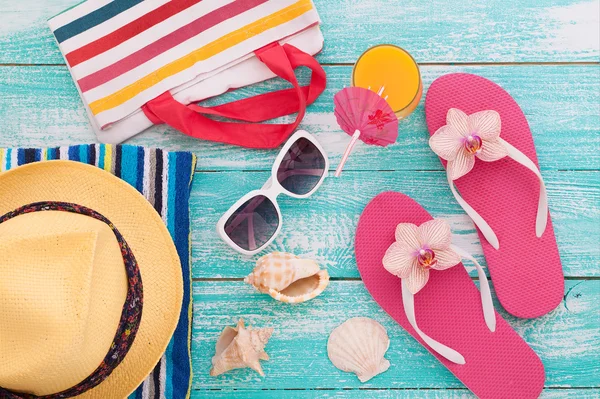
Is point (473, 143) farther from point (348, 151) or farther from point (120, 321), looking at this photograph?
point (120, 321)

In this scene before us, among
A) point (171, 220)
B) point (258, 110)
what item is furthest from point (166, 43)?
point (171, 220)

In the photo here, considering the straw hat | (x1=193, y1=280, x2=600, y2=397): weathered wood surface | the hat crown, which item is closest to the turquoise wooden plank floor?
(x1=193, y1=280, x2=600, y2=397): weathered wood surface

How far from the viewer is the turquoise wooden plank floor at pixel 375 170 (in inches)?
36.0

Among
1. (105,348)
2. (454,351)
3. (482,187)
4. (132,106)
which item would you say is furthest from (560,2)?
(105,348)

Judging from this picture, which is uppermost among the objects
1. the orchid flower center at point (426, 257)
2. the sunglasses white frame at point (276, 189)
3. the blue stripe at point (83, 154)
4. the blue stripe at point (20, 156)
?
the blue stripe at point (20, 156)

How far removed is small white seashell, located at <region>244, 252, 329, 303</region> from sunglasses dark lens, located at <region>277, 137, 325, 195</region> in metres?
0.11

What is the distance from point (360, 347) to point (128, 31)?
2.05 ft

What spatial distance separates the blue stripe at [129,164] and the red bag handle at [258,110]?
0.07 metres

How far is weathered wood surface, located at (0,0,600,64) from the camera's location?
3.06 feet

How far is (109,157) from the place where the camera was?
0.88m

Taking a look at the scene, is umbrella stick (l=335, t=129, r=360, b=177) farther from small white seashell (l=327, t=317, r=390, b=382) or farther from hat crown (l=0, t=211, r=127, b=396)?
hat crown (l=0, t=211, r=127, b=396)

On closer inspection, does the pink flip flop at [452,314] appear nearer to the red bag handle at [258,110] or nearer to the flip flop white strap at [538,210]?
the flip flop white strap at [538,210]

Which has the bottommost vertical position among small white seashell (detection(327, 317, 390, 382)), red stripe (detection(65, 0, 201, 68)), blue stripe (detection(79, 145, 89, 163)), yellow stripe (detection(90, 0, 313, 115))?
small white seashell (detection(327, 317, 390, 382))

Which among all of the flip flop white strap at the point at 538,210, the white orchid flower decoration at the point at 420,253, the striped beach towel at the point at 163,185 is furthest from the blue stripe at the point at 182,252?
the flip flop white strap at the point at 538,210
